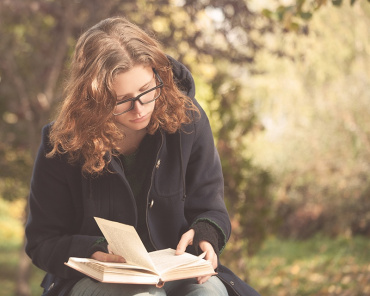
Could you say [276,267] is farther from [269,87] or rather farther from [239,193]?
[269,87]

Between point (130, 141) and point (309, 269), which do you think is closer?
point (130, 141)

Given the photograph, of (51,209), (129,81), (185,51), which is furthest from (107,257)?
(185,51)

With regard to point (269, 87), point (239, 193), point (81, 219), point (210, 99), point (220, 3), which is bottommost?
point (81, 219)

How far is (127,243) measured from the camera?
2.10 m

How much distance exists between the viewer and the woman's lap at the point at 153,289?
2.20 metres

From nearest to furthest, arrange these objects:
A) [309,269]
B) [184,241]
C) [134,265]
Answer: [134,265] → [184,241] → [309,269]

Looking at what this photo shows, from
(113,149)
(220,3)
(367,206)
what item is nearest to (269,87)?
(367,206)

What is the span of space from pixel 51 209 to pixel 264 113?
7986mm

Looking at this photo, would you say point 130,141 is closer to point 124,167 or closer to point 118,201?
point 124,167

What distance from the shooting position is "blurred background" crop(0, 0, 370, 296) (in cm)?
533

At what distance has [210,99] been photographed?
17.2 feet

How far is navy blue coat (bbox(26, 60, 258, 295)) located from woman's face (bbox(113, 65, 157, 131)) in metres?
0.17

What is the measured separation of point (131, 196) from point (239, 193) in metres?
2.96

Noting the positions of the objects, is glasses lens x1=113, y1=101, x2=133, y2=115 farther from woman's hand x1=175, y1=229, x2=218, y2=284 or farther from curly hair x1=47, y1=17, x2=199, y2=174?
woman's hand x1=175, y1=229, x2=218, y2=284
